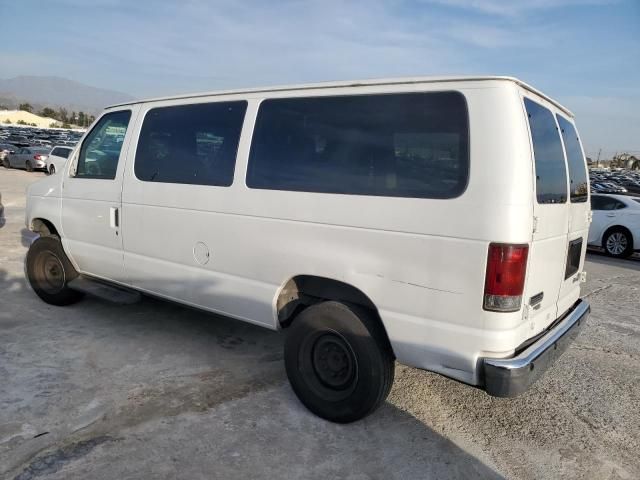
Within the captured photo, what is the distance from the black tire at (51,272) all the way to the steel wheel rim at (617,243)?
1120 cm

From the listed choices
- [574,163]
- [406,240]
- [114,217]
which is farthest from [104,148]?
[574,163]

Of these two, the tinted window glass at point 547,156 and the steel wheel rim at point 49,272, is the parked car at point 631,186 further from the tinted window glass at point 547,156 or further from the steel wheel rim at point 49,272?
the steel wheel rim at point 49,272

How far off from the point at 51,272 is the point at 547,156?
4819 mm

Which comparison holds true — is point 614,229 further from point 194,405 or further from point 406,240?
point 194,405

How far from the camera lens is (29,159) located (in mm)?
26609

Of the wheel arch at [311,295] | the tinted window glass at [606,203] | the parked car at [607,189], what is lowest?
the wheel arch at [311,295]

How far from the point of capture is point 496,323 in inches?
108

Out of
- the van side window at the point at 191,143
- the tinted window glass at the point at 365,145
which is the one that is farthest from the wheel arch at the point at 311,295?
the van side window at the point at 191,143

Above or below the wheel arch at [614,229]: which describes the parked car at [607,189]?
above

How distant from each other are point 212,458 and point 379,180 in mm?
1860

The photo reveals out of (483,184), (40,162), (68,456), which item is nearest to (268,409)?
(68,456)

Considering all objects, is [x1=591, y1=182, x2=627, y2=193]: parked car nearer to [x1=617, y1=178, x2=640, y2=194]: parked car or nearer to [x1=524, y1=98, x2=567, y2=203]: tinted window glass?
[x1=617, y1=178, x2=640, y2=194]: parked car

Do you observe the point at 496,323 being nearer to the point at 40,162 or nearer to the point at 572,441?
the point at 572,441

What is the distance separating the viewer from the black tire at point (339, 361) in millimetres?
3127
